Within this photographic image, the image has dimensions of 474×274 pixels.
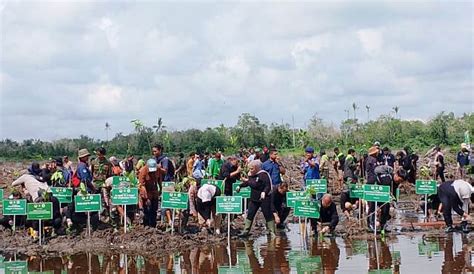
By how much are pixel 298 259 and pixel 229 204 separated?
109 inches

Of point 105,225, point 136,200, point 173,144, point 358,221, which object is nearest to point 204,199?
point 136,200

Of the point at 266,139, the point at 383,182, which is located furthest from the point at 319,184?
the point at 266,139

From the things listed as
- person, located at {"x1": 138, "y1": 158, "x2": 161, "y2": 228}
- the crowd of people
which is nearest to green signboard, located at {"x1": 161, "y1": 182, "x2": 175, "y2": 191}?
the crowd of people

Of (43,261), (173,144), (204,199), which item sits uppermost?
(173,144)

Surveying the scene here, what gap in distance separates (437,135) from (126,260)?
3651 centimetres

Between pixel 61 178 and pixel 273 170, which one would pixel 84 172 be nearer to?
pixel 61 178

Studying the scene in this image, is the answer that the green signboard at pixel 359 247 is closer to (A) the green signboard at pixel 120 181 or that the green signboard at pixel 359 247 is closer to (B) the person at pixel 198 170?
(B) the person at pixel 198 170

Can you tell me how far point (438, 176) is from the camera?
85.3 feet

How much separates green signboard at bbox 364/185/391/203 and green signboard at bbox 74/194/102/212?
5951mm

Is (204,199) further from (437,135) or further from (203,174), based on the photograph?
(437,135)

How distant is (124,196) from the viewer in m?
14.9

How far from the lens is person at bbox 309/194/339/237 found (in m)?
14.9

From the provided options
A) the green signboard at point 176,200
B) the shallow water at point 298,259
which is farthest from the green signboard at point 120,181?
the shallow water at point 298,259

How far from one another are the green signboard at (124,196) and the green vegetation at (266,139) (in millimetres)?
25118
